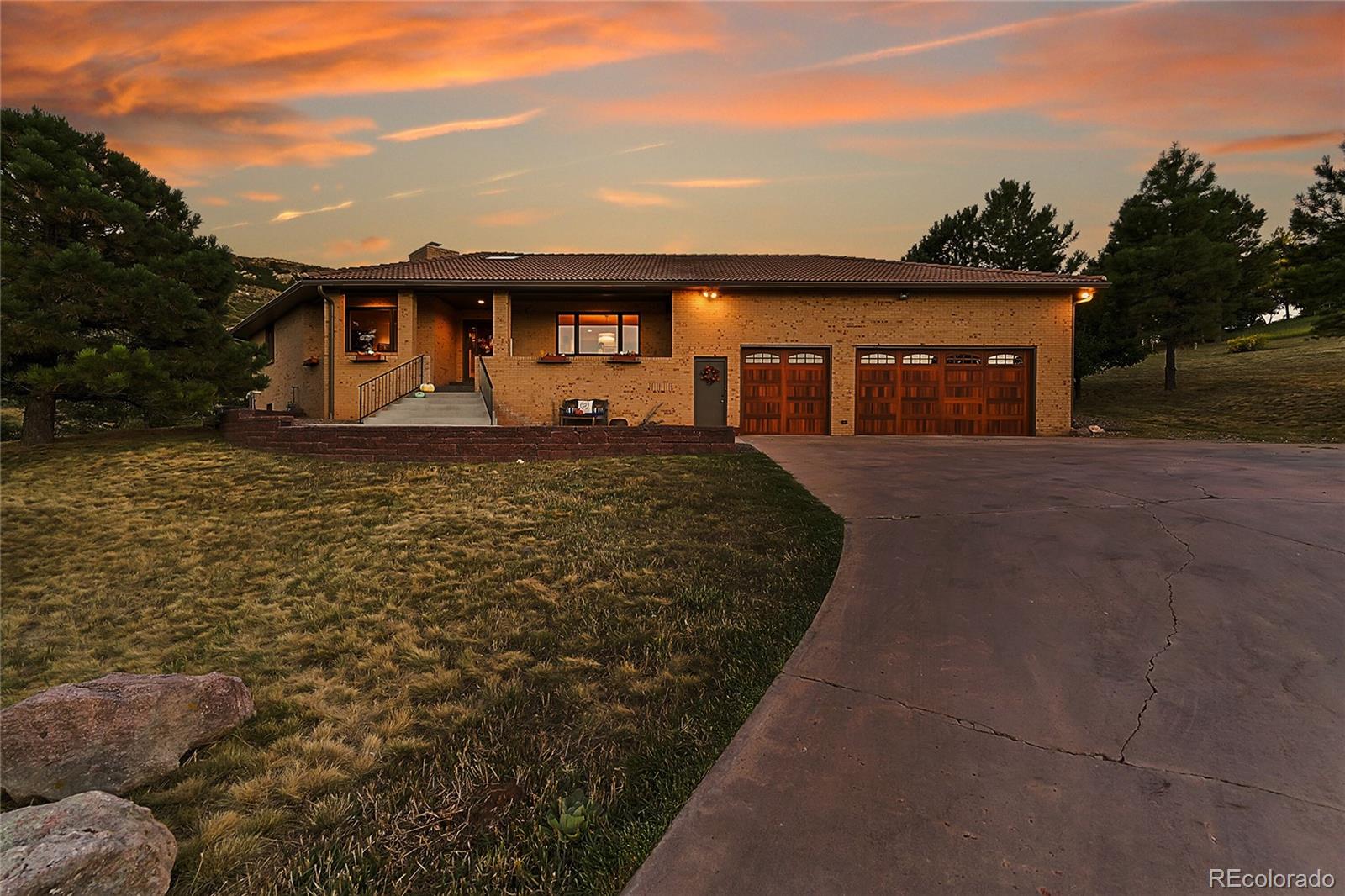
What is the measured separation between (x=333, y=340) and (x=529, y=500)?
1248 centimetres

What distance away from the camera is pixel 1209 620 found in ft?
12.6

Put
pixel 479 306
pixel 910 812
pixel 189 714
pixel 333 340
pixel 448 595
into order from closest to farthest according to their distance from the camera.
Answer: pixel 910 812 → pixel 189 714 → pixel 448 595 → pixel 333 340 → pixel 479 306

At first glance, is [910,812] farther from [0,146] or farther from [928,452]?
[0,146]

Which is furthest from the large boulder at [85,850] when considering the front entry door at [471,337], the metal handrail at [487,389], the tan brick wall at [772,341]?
the front entry door at [471,337]

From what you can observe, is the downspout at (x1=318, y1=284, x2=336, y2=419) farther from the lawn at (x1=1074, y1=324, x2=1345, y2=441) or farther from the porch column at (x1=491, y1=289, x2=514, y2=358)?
the lawn at (x1=1074, y1=324, x2=1345, y2=441)

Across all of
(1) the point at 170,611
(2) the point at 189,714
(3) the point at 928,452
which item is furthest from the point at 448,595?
(3) the point at 928,452

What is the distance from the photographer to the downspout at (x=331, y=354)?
16.1 metres

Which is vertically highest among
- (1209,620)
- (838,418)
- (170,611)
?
(838,418)

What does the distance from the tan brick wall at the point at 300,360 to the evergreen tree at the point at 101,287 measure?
3.78m

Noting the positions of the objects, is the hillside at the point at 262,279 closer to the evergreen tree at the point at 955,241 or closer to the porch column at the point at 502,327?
the porch column at the point at 502,327

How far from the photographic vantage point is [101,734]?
9.23 ft

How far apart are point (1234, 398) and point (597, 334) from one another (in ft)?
77.9

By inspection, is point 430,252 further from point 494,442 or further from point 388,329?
point 494,442

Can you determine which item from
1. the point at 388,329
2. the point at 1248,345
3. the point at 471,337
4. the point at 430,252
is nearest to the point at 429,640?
the point at 388,329
